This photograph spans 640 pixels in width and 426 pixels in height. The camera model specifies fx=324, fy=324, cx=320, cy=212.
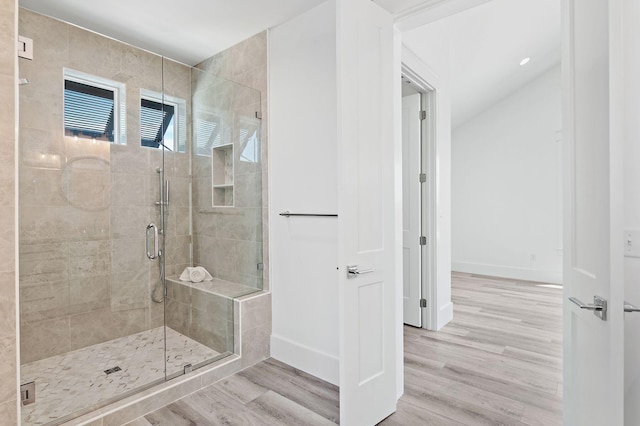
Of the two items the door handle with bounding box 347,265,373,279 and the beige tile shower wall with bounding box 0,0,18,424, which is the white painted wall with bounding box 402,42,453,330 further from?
the beige tile shower wall with bounding box 0,0,18,424

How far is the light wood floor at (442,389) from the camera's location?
1.96m

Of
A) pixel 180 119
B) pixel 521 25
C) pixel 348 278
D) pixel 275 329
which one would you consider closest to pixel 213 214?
pixel 180 119

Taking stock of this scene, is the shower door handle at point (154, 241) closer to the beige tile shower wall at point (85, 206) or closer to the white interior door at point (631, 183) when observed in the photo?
the beige tile shower wall at point (85, 206)

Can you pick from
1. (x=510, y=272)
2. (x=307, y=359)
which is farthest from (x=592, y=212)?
(x=510, y=272)

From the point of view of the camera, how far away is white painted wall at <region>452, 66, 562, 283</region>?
17.3ft

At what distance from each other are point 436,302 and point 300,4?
3.01 metres

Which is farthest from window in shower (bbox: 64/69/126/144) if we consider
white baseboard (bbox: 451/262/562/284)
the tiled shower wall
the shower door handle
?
white baseboard (bbox: 451/262/562/284)

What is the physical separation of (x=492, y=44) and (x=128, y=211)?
4365mm

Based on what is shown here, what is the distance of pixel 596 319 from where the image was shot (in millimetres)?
1204

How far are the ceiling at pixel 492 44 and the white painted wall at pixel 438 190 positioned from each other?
10 centimetres

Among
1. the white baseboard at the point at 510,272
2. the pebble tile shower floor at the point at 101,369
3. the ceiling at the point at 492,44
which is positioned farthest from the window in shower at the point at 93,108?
the white baseboard at the point at 510,272

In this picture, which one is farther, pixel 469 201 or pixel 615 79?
pixel 469 201

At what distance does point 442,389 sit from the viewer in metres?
2.28

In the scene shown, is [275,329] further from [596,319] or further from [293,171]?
[596,319]
